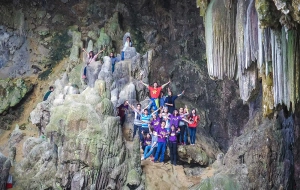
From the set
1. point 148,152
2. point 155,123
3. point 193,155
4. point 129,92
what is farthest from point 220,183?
point 129,92

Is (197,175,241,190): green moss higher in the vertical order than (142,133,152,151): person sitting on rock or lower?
lower

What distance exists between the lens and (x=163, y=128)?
11.1 m

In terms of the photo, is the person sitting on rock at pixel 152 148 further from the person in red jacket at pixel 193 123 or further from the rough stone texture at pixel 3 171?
the rough stone texture at pixel 3 171

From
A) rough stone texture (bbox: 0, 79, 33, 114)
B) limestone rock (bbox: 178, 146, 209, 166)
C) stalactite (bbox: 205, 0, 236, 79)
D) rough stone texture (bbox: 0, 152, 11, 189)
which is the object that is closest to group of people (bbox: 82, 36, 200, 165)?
limestone rock (bbox: 178, 146, 209, 166)

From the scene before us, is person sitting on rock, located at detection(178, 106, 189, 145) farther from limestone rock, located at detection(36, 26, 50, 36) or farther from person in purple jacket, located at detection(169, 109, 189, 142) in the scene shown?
limestone rock, located at detection(36, 26, 50, 36)

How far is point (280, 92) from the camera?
539 cm

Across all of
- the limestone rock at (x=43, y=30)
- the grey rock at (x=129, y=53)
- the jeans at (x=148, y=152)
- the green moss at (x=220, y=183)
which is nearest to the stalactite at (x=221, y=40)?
the green moss at (x=220, y=183)

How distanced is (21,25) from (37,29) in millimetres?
654

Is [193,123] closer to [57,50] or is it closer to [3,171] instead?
[3,171]

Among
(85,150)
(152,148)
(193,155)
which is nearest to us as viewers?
(85,150)

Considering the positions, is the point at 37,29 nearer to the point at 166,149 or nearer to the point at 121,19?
the point at 121,19

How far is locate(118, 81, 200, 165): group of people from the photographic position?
1116cm

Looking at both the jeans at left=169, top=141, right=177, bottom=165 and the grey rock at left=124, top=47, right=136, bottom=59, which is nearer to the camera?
the jeans at left=169, top=141, right=177, bottom=165

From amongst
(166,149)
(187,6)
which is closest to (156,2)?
(187,6)
